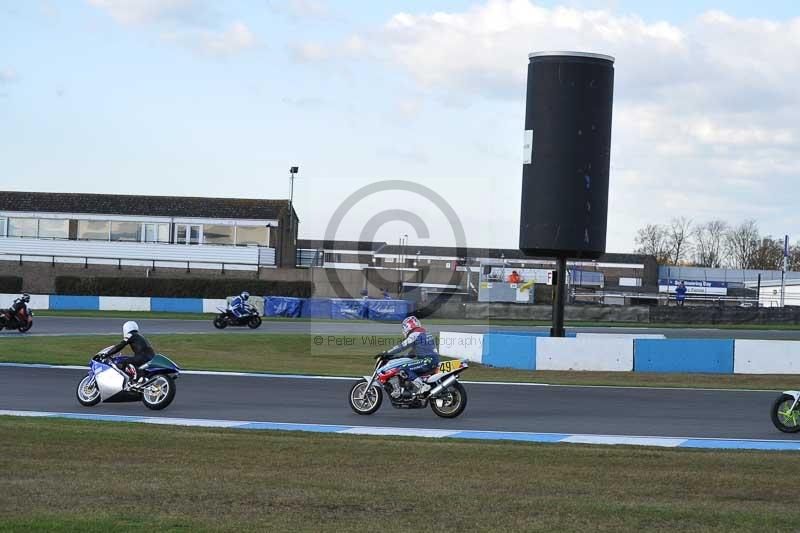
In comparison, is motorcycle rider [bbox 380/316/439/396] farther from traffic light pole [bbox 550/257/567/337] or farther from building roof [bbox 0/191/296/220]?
building roof [bbox 0/191/296/220]

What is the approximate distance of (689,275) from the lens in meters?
101

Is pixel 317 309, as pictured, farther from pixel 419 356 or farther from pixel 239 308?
pixel 419 356

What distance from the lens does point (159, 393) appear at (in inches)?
620

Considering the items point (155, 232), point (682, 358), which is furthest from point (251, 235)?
point (682, 358)

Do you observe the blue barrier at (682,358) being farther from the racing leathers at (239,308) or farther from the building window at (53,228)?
the building window at (53,228)

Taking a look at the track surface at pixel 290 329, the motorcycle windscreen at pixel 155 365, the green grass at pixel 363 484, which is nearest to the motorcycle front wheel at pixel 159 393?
the motorcycle windscreen at pixel 155 365

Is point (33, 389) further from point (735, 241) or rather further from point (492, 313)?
point (735, 241)

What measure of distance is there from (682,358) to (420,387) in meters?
11.2

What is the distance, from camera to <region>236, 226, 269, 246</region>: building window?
60.8 metres

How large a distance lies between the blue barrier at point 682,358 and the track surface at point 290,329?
1224cm

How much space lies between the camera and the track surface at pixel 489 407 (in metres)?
14.5

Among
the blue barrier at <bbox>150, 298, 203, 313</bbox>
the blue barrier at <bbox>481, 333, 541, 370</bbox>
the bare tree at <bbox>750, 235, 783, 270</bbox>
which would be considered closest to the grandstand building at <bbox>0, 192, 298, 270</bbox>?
the blue barrier at <bbox>150, 298, 203, 313</bbox>

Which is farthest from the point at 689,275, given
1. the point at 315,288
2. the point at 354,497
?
the point at 354,497

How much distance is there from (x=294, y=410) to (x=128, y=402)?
2.64m
